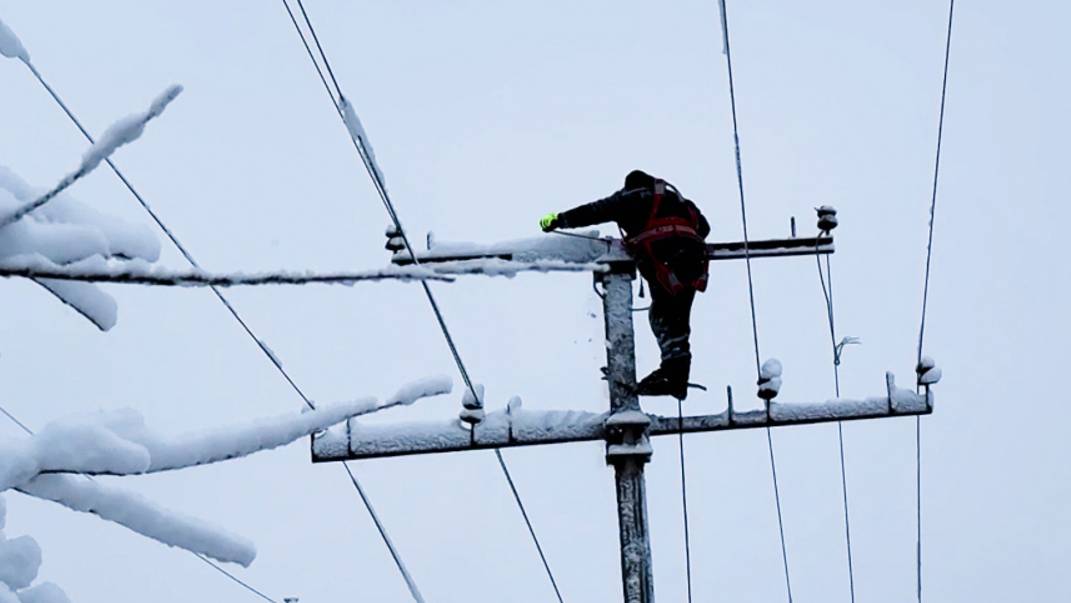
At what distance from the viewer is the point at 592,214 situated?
284 inches

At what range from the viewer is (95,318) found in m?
1.52

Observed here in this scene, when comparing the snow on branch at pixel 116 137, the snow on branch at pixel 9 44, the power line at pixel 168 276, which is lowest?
the power line at pixel 168 276

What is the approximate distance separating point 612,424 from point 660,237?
90cm

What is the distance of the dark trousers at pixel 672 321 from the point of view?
23.9 feet

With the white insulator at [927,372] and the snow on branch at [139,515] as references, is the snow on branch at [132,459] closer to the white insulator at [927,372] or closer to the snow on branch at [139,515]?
the snow on branch at [139,515]

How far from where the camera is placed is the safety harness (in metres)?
7.15

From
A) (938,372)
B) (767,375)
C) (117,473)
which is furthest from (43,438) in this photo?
(938,372)

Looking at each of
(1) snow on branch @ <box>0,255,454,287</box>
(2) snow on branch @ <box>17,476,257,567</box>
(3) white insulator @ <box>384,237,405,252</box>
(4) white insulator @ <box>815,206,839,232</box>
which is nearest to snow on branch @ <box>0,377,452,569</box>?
(2) snow on branch @ <box>17,476,257,567</box>

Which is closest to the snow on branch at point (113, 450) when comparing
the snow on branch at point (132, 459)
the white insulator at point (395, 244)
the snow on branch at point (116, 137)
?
the snow on branch at point (132, 459)

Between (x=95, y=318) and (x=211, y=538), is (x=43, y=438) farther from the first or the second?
(x=211, y=538)

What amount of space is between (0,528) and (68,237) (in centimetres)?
58

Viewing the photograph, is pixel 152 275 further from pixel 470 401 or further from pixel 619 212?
pixel 619 212

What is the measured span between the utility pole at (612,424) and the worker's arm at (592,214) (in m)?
0.10

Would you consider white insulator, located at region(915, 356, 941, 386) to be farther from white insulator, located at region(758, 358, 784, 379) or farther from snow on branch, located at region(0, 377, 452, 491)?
snow on branch, located at region(0, 377, 452, 491)
